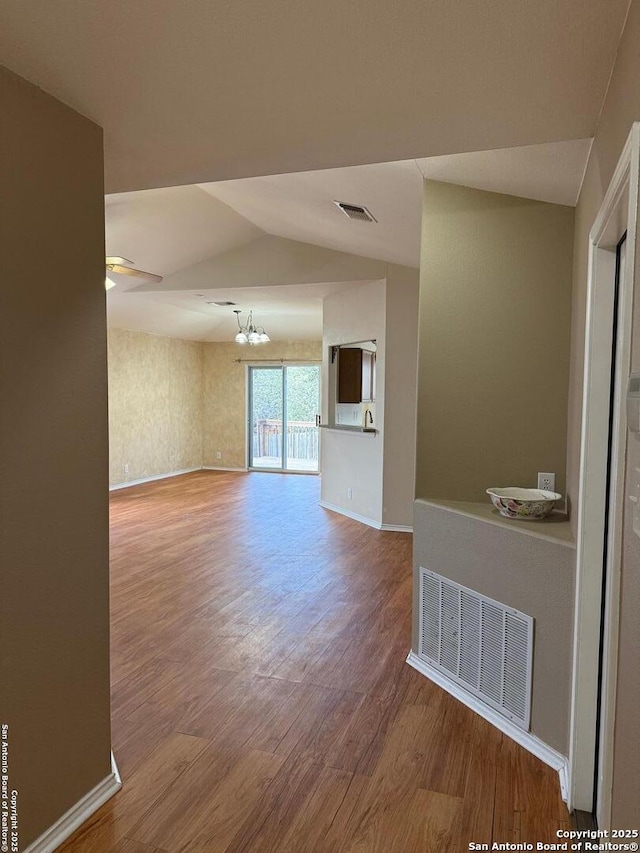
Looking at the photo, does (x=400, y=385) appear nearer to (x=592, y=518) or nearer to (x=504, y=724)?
(x=504, y=724)

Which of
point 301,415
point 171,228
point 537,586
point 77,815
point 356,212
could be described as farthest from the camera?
point 301,415

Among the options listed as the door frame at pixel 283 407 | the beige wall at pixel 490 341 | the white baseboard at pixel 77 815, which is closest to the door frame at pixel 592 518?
the beige wall at pixel 490 341

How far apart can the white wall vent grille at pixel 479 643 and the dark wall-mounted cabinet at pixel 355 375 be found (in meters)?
3.75

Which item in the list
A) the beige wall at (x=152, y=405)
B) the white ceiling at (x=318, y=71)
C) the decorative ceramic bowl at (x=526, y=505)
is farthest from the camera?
the beige wall at (x=152, y=405)

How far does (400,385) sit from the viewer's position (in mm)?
6023

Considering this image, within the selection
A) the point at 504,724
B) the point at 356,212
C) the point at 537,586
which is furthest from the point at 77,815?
the point at 356,212

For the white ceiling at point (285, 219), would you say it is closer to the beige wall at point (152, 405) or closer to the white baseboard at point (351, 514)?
the beige wall at point (152, 405)

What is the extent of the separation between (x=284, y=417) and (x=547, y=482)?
25.3 ft

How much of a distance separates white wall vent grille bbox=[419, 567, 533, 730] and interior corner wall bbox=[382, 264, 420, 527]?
9.44 ft

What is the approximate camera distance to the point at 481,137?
2086mm

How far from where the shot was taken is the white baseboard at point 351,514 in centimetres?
631

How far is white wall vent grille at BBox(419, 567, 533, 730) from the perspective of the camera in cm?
252

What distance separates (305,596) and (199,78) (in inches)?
133

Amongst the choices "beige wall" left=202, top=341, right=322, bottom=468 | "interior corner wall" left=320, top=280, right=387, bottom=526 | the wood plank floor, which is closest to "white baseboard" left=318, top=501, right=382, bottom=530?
"interior corner wall" left=320, top=280, right=387, bottom=526
